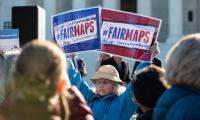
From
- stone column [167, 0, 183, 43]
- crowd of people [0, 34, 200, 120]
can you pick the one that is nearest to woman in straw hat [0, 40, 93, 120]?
crowd of people [0, 34, 200, 120]

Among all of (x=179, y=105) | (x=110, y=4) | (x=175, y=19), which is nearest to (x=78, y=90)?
(x=179, y=105)

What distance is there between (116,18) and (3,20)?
49463 mm

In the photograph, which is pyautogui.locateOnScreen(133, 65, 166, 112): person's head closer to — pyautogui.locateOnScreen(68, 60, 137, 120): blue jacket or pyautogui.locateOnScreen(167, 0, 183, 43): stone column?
pyautogui.locateOnScreen(68, 60, 137, 120): blue jacket

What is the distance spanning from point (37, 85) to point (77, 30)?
6.68 meters

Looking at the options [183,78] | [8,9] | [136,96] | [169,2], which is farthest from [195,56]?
[8,9]

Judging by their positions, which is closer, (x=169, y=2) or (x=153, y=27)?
(x=153, y=27)

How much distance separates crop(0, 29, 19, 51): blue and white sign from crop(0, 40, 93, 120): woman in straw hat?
5.36m

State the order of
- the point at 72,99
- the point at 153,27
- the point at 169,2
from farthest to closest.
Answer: the point at 169,2 → the point at 153,27 → the point at 72,99

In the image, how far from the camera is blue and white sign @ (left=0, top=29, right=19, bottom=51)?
916 cm

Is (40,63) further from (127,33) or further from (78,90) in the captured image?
(127,33)

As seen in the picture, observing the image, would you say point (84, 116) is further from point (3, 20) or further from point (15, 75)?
point (3, 20)

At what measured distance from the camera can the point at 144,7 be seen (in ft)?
178

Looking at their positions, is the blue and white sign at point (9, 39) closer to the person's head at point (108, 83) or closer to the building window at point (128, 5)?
the person's head at point (108, 83)

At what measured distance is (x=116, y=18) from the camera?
1056 centimetres
